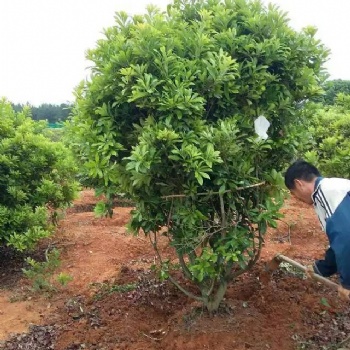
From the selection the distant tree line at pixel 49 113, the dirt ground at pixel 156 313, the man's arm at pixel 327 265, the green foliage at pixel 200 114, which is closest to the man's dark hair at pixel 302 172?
the green foliage at pixel 200 114

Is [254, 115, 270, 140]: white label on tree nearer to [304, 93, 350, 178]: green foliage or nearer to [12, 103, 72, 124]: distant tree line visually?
[304, 93, 350, 178]: green foliage

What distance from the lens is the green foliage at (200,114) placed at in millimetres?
3350

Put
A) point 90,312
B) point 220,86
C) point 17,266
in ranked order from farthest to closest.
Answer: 1. point 17,266
2. point 90,312
3. point 220,86

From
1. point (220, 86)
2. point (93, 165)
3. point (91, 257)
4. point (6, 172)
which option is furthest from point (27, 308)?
point (220, 86)

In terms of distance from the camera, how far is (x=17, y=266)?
259 inches

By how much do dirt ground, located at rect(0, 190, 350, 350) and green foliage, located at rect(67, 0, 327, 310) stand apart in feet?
1.94

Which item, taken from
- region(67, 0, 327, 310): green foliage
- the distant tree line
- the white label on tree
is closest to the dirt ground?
region(67, 0, 327, 310): green foliage

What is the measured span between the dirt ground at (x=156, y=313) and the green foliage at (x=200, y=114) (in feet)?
1.94

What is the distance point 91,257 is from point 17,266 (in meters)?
1.08

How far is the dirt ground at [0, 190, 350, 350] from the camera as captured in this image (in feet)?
13.4

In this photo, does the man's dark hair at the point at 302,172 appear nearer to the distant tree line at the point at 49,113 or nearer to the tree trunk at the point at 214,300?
the tree trunk at the point at 214,300

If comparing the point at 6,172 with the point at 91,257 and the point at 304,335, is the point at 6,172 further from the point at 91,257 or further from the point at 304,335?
the point at 304,335

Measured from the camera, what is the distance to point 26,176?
249 inches

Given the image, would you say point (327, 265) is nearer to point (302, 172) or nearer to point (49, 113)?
point (302, 172)
